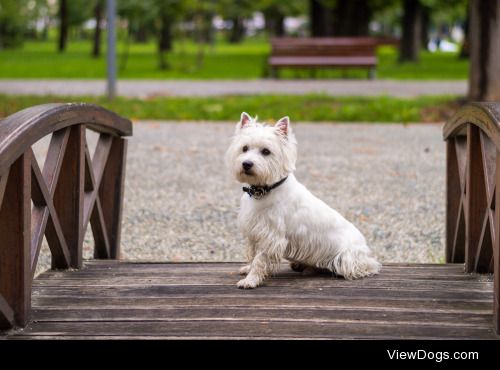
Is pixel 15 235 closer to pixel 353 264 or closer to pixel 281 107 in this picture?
pixel 353 264

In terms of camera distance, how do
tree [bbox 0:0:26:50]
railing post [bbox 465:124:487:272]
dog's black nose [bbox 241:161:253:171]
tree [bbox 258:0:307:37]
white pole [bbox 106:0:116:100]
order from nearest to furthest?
dog's black nose [bbox 241:161:253:171] → railing post [bbox 465:124:487:272] → white pole [bbox 106:0:116:100] → tree [bbox 258:0:307:37] → tree [bbox 0:0:26:50]

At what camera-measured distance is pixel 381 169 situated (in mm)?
10820

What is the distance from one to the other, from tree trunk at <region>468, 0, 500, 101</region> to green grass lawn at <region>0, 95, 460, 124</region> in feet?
2.53

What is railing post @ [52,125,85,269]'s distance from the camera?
5.05 m

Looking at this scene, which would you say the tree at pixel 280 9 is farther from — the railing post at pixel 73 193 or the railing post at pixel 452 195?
the railing post at pixel 73 193

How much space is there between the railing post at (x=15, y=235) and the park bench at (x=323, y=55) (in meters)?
18.4

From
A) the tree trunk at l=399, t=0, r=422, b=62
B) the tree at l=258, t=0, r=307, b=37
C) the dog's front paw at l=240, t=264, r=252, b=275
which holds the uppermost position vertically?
the tree at l=258, t=0, r=307, b=37

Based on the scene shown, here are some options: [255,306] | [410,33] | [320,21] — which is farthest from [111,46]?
[410,33]

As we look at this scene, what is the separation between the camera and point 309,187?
9609 mm

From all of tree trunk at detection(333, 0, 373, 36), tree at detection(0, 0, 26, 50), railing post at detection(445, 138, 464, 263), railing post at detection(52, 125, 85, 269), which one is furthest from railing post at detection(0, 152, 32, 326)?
tree at detection(0, 0, 26, 50)

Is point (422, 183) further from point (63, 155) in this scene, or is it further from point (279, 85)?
point (279, 85)

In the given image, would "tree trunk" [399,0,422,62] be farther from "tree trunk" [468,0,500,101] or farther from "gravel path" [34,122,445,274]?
"gravel path" [34,122,445,274]
